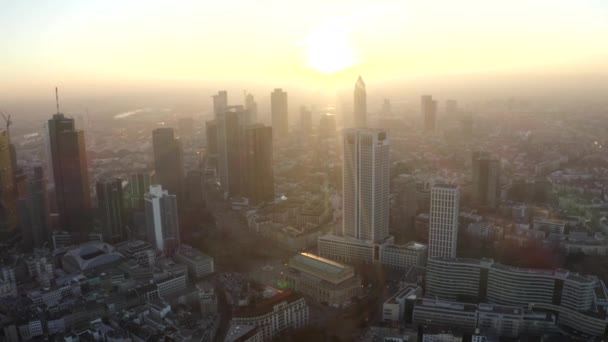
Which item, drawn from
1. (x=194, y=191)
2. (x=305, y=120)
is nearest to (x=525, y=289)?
(x=194, y=191)

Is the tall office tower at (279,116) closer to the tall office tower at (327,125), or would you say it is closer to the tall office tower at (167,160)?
the tall office tower at (327,125)

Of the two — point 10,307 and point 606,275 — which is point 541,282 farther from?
point 10,307

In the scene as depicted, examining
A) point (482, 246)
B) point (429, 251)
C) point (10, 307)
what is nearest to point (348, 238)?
point (429, 251)

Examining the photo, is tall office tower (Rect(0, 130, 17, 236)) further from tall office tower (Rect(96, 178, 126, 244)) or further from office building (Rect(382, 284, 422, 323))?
office building (Rect(382, 284, 422, 323))

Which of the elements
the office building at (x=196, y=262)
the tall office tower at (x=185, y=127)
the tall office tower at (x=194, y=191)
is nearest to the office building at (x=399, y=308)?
the office building at (x=196, y=262)

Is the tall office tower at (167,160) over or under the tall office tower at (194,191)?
over

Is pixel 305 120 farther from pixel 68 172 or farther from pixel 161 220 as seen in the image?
pixel 161 220
